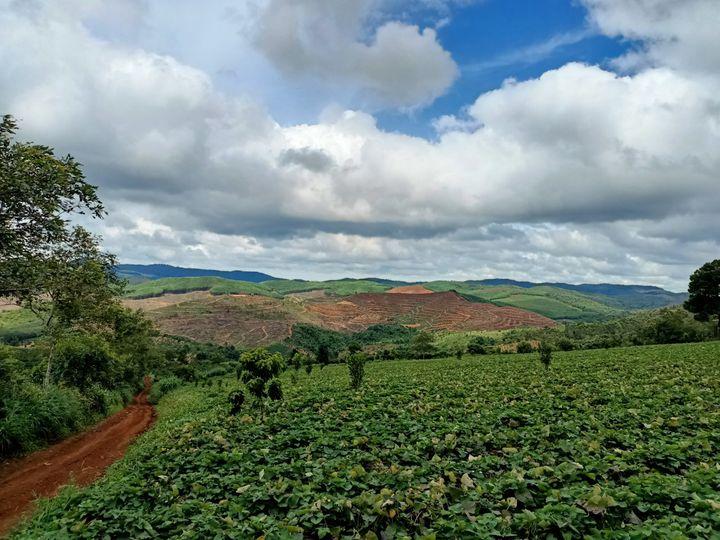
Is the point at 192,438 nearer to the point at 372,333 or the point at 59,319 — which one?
the point at 59,319

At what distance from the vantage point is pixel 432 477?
364 inches

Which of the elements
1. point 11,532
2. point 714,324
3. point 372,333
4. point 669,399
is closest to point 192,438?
point 11,532

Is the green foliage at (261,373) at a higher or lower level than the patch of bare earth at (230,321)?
higher

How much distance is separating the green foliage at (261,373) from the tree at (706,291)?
80.3 metres

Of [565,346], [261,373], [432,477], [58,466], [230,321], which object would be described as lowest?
[230,321]

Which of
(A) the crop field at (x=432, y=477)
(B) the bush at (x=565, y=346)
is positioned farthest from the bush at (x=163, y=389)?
(B) the bush at (x=565, y=346)

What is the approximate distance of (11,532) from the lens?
11305 millimetres

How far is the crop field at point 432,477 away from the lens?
21.8 ft

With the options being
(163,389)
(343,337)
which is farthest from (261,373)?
(343,337)

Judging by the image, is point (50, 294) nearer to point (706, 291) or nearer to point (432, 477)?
point (432, 477)

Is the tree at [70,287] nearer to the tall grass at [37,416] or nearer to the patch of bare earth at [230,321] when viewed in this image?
the tall grass at [37,416]

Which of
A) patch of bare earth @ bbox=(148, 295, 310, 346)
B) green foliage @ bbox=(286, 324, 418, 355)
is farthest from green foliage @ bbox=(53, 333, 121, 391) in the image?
patch of bare earth @ bbox=(148, 295, 310, 346)

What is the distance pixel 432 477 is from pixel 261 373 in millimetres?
15506

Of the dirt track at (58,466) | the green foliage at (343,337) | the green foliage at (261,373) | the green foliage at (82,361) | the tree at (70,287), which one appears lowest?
the green foliage at (343,337)
